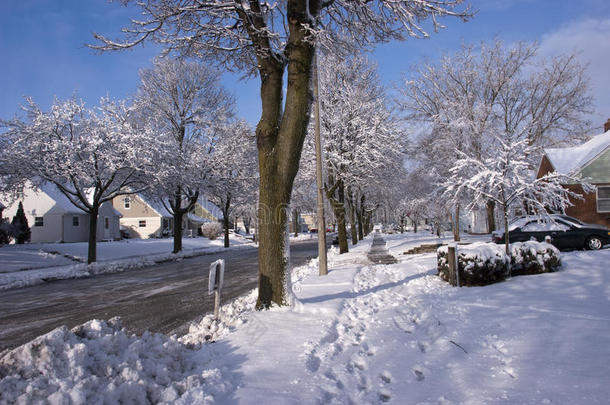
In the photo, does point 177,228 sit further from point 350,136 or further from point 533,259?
point 533,259

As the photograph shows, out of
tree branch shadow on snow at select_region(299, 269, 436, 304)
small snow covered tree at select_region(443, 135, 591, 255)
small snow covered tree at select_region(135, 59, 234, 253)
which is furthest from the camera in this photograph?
small snow covered tree at select_region(135, 59, 234, 253)

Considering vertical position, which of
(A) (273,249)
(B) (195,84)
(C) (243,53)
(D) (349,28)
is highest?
(B) (195,84)

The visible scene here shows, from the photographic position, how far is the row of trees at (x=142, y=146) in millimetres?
16875

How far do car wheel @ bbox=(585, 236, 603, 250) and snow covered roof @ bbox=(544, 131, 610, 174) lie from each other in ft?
37.8

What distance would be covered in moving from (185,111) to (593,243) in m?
23.6

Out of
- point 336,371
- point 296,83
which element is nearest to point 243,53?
point 296,83

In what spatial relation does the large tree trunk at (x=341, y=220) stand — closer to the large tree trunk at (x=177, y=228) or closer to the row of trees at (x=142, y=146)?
the row of trees at (x=142, y=146)

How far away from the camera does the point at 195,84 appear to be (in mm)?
24641

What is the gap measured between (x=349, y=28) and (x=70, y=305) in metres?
9.32

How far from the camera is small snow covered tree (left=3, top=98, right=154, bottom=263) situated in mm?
16578

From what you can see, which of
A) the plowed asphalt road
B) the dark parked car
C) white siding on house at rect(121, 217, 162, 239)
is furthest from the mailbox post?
white siding on house at rect(121, 217, 162, 239)

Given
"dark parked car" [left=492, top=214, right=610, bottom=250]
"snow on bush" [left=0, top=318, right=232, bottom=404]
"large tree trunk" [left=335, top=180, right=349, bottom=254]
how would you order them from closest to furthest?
"snow on bush" [left=0, top=318, right=232, bottom=404] < "dark parked car" [left=492, top=214, right=610, bottom=250] < "large tree trunk" [left=335, top=180, right=349, bottom=254]

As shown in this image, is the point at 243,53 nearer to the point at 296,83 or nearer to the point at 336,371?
the point at 296,83

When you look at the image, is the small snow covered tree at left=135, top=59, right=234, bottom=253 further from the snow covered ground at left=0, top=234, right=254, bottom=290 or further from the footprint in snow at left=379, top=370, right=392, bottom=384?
the footprint in snow at left=379, top=370, right=392, bottom=384
